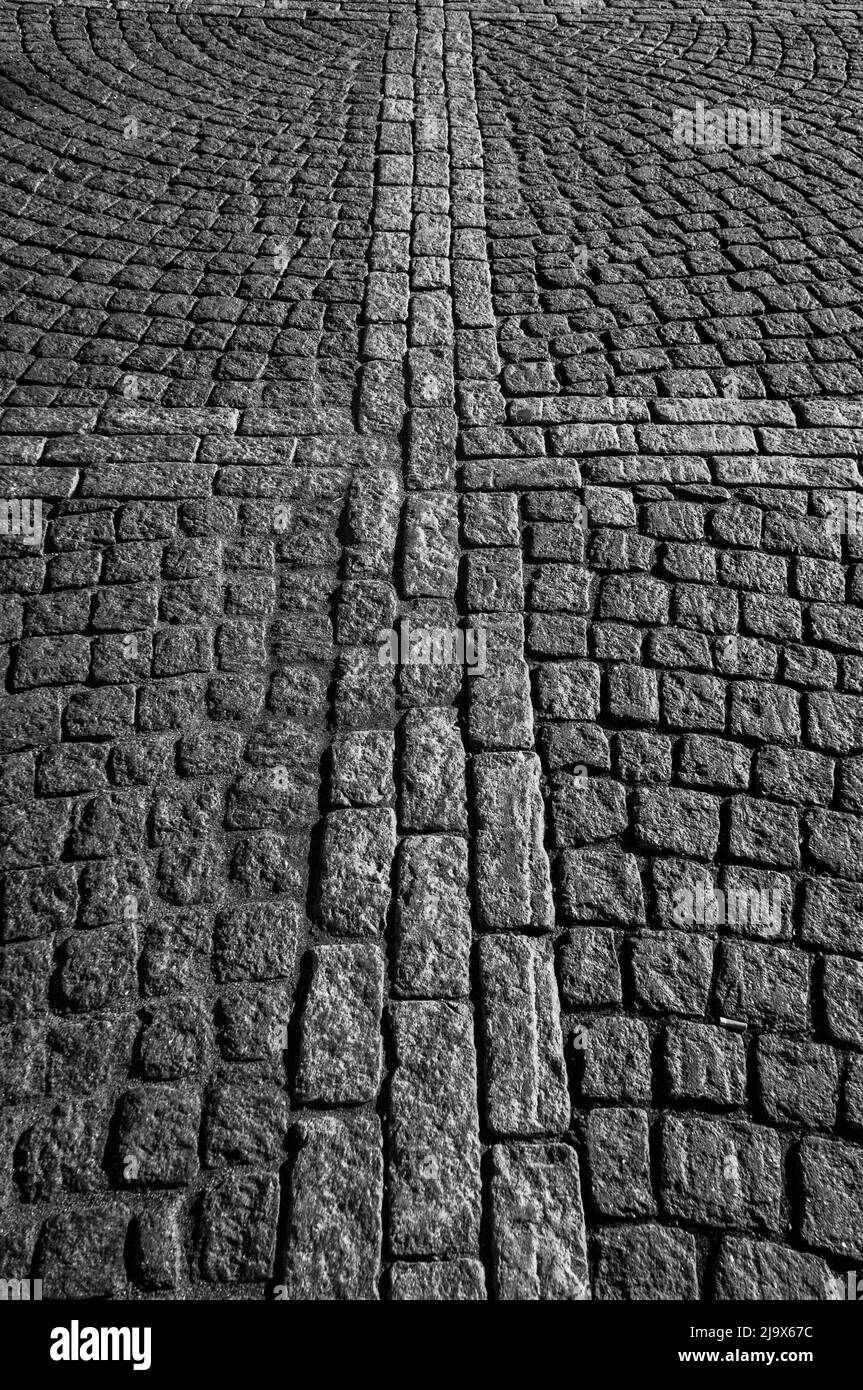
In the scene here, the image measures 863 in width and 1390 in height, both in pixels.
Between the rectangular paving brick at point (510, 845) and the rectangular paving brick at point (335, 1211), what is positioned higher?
the rectangular paving brick at point (510, 845)

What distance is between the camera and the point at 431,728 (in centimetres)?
374

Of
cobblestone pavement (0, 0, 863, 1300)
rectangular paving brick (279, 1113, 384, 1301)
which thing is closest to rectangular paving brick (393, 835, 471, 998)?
cobblestone pavement (0, 0, 863, 1300)

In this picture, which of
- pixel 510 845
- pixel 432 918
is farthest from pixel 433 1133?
pixel 510 845

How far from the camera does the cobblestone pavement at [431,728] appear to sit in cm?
278

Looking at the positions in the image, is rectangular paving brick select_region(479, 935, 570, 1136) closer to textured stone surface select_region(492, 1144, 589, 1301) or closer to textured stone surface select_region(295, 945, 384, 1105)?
textured stone surface select_region(492, 1144, 589, 1301)

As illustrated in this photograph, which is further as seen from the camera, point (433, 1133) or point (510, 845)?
point (510, 845)

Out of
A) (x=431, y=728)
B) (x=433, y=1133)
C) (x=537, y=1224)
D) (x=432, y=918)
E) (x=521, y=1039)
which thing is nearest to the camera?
(x=537, y=1224)

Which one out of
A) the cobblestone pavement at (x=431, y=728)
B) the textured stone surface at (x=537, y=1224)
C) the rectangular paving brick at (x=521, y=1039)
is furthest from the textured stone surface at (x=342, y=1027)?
the textured stone surface at (x=537, y=1224)

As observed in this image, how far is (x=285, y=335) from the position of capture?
5.41 m

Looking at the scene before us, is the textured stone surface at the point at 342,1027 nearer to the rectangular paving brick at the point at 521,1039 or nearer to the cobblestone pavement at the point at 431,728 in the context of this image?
the cobblestone pavement at the point at 431,728

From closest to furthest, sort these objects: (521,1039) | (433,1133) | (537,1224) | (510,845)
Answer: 1. (537,1224)
2. (433,1133)
3. (521,1039)
4. (510,845)

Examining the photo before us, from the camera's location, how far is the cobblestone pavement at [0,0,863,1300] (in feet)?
9.13

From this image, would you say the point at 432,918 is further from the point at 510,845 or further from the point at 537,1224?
the point at 537,1224

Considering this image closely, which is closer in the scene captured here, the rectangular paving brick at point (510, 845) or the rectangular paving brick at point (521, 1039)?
the rectangular paving brick at point (521, 1039)
